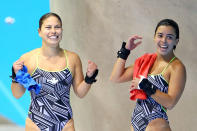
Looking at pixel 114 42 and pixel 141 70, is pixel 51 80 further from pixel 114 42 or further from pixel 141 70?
pixel 114 42

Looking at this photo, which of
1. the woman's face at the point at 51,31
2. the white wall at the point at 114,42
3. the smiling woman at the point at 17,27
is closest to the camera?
the woman's face at the point at 51,31

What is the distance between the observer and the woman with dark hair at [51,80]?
3164 mm

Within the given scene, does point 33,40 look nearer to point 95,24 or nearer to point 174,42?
point 95,24

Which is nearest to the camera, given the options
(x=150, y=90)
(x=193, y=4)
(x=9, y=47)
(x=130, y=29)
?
(x=150, y=90)

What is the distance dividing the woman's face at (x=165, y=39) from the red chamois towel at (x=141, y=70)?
0.18 m

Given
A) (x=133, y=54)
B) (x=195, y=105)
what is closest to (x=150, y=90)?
(x=195, y=105)

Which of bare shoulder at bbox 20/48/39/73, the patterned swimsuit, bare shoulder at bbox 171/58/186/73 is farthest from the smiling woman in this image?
bare shoulder at bbox 171/58/186/73

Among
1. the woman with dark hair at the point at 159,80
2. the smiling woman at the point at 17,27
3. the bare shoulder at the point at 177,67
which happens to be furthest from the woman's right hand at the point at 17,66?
the smiling woman at the point at 17,27

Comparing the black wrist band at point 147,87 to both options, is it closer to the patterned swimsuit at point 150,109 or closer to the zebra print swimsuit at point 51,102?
the patterned swimsuit at point 150,109

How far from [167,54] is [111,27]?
147cm

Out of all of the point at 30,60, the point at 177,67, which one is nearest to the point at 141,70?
the point at 177,67

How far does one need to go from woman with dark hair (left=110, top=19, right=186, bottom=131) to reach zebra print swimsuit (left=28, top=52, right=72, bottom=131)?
498 millimetres

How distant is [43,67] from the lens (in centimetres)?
319

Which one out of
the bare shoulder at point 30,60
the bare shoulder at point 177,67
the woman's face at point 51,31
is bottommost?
the bare shoulder at point 177,67
